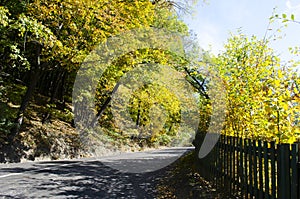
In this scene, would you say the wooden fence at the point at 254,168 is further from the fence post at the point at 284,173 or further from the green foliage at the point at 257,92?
the green foliage at the point at 257,92

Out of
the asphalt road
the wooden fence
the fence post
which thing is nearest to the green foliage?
the wooden fence

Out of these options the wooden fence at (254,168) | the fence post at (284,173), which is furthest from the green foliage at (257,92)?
the fence post at (284,173)

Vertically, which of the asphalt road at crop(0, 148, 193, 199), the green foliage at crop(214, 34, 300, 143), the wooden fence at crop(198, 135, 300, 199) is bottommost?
the asphalt road at crop(0, 148, 193, 199)

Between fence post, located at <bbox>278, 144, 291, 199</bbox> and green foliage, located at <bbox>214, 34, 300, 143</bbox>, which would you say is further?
green foliage, located at <bbox>214, 34, 300, 143</bbox>

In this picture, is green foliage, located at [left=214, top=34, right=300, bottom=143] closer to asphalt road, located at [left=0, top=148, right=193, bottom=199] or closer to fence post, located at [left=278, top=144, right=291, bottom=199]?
fence post, located at [left=278, top=144, right=291, bottom=199]

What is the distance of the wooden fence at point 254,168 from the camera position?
3.57m

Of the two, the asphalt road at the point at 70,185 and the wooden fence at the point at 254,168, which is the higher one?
the wooden fence at the point at 254,168

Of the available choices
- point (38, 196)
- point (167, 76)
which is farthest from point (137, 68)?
point (38, 196)

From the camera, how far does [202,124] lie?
9.93 metres

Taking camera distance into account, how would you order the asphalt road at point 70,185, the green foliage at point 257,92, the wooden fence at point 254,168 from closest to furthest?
the wooden fence at point 254,168 → the green foliage at point 257,92 → the asphalt road at point 70,185

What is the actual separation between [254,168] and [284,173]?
0.97 meters

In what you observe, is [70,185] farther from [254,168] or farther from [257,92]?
[257,92]

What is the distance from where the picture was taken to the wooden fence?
357 centimetres

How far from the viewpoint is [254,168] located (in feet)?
15.1
